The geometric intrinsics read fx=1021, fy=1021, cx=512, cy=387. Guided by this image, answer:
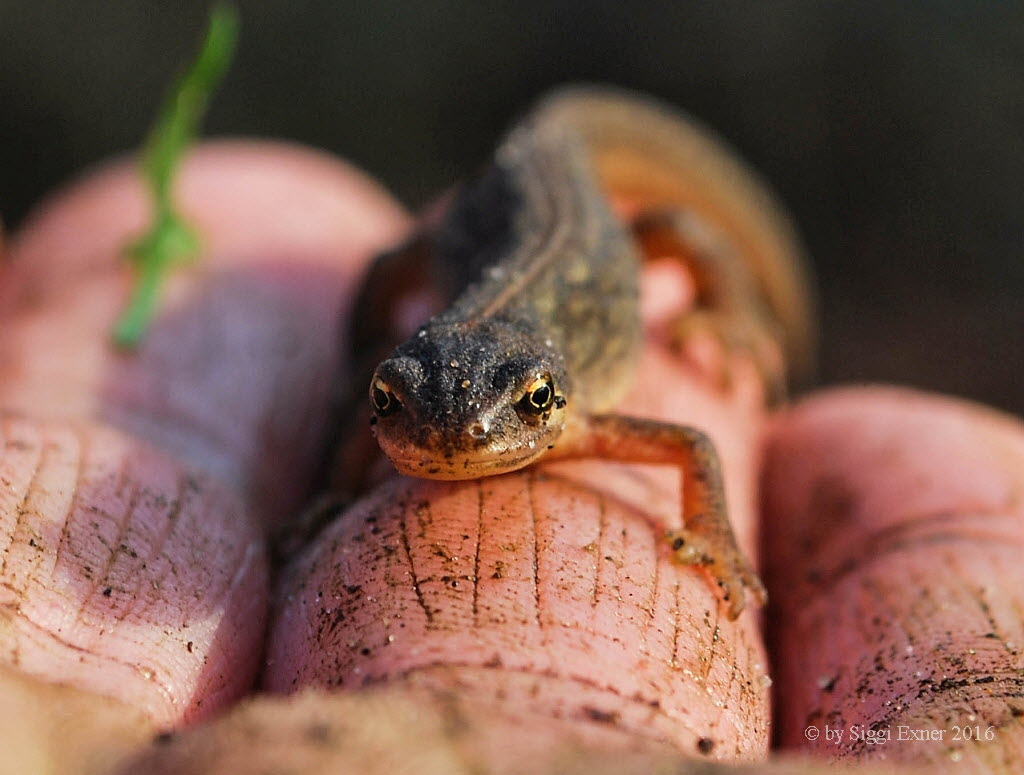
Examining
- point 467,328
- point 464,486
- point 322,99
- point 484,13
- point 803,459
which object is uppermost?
point 484,13

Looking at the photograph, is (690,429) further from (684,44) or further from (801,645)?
(684,44)

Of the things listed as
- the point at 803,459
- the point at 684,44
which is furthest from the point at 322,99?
the point at 803,459

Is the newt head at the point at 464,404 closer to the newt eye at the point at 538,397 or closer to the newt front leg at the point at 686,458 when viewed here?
the newt eye at the point at 538,397

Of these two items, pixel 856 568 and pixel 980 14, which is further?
pixel 980 14

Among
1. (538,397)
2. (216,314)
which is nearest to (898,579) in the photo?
(538,397)

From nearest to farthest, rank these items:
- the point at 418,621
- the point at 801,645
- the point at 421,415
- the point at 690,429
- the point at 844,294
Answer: the point at 418,621 < the point at 421,415 < the point at 801,645 < the point at 690,429 < the point at 844,294

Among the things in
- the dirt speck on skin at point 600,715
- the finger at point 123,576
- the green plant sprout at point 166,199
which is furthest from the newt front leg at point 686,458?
the green plant sprout at point 166,199

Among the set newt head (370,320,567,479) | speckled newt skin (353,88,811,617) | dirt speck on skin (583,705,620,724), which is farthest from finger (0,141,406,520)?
dirt speck on skin (583,705,620,724)

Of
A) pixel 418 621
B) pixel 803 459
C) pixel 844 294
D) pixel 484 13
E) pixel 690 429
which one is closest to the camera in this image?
pixel 418 621
